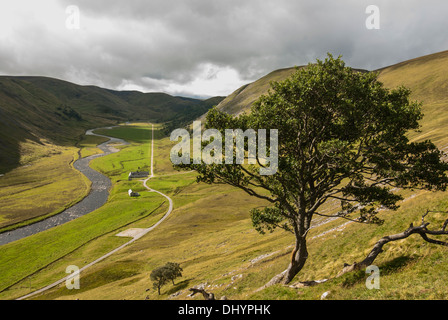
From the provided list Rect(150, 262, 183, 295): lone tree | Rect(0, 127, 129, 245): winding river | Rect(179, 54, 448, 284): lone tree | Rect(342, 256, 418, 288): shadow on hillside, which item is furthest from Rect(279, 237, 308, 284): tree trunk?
Rect(0, 127, 129, 245): winding river

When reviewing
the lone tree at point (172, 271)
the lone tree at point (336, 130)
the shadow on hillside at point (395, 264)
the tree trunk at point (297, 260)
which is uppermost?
the lone tree at point (336, 130)

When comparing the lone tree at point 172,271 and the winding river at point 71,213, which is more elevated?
the lone tree at point 172,271

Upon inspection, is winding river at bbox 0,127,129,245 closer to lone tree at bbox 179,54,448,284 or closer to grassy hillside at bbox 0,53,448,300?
grassy hillside at bbox 0,53,448,300

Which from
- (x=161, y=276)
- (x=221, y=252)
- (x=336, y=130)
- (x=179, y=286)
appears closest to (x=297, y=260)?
(x=336, y=130)

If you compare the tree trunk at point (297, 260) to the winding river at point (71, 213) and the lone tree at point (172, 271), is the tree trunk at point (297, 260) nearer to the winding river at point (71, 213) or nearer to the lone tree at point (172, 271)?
the lone tree at point (172, 271)

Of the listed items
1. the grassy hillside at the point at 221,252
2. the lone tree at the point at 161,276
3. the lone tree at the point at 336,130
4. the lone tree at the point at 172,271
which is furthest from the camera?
the lone tree at the point at 172,271

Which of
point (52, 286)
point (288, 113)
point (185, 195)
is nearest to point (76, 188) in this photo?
point (185, 195)

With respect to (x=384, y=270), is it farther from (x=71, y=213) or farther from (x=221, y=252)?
(x=71, y=213)

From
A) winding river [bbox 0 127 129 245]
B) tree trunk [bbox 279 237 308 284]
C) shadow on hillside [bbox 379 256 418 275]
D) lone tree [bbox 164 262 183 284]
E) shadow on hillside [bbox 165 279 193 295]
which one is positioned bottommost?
winding river [bbox 0 127 129 245]

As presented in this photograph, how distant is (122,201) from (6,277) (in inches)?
2853

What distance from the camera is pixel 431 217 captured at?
27.8m

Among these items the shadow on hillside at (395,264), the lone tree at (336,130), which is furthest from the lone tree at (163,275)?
the shadow on hillside at (395,264)

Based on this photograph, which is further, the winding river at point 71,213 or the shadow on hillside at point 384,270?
the winding river at point 71,213
